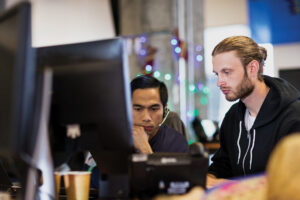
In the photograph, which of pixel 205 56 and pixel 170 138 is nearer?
pixel 170 138

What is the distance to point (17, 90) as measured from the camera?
32.4 inches

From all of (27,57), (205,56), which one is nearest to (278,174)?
(27,57)

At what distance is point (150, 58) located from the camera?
206 inches

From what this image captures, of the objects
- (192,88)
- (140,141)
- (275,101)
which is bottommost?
(140,141)

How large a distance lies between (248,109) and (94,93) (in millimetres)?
1060

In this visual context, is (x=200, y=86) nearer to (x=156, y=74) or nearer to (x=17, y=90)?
(x=156, y=74)

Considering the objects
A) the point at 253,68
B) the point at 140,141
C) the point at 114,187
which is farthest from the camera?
the point at 253,68

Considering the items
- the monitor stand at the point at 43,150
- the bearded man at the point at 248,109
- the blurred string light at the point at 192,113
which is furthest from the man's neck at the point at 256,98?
the blurred string light at the point at 192,113

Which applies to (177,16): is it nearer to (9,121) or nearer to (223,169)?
(223,169)

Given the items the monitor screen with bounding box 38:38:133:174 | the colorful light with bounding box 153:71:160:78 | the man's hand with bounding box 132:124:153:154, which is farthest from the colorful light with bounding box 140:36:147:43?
the monitor screen with bounding box 38:38:133:174

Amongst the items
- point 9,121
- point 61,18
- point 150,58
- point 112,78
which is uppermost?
point 61,18

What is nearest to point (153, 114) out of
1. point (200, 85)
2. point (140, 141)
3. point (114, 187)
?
point (140, 141)

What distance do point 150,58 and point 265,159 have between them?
148 inches

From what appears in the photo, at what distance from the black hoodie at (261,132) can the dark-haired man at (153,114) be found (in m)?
0.26
